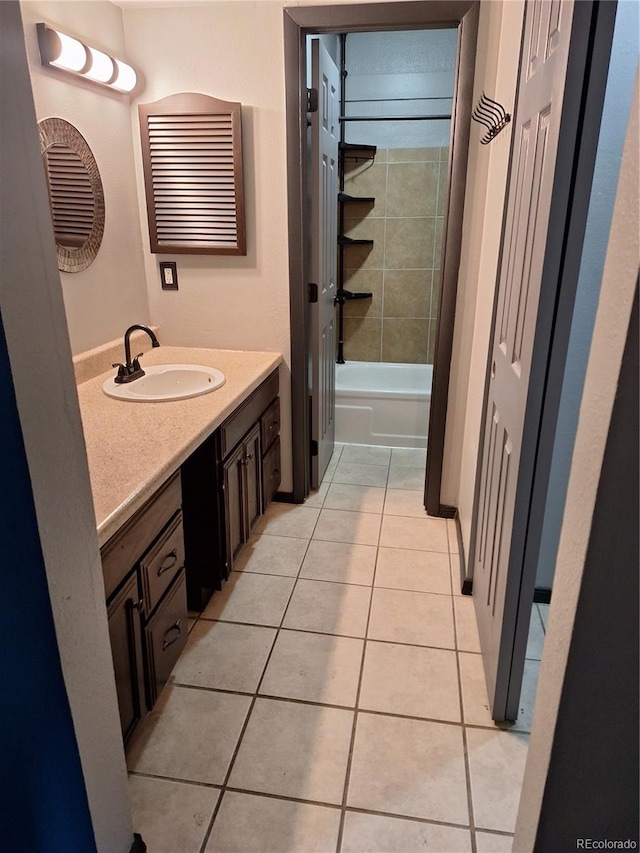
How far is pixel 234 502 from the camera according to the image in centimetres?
225

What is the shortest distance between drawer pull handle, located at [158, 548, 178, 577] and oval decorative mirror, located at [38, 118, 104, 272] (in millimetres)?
1134

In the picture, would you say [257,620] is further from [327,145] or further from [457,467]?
[327,145]

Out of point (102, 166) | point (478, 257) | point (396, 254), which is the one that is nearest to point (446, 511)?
point (478, 257)

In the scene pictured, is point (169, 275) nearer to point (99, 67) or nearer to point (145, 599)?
point (99, 67)

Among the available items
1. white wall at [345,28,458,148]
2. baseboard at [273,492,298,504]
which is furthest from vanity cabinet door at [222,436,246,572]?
white wall at [345,28,458,148]

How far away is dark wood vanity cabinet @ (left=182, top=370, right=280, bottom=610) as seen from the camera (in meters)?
2.05

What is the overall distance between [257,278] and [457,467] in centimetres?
132

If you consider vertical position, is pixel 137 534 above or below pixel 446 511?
above

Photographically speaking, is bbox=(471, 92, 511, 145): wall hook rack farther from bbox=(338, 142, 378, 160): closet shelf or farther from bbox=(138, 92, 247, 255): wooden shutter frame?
bbox=(338, 142, 378, 160): closet shelf

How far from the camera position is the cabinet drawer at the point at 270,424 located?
258 centimetres

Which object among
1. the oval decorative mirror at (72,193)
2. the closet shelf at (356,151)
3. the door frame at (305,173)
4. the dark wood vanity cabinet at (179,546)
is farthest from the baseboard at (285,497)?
the closet shelf at (356,151)

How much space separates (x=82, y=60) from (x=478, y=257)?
1.68 metres

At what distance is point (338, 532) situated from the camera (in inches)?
108

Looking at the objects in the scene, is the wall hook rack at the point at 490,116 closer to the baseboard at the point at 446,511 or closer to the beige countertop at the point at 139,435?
the beige countertop at the point at 139,435
